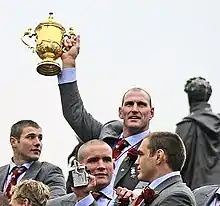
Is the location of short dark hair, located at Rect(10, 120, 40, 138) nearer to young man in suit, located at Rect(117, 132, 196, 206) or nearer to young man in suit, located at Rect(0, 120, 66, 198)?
young man in suit, located at Rect(0, 120, 66, 198)

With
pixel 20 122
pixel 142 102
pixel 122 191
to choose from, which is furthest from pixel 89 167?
pixel 20 122

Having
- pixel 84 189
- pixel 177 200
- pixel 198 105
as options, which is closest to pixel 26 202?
pixel 84 189

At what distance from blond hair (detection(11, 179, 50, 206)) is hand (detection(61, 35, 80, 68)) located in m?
1.85

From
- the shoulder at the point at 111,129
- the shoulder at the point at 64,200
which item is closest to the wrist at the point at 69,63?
the shoulder at the point at 111,129

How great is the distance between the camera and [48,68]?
9023mm

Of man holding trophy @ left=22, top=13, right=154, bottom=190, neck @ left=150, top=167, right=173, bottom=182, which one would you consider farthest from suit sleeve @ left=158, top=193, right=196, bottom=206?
man holding trophy @ left=22, top=13, right=154, bottom=190

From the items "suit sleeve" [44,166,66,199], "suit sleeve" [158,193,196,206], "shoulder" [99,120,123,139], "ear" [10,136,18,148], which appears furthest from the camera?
"ear" [10,136,18,148]

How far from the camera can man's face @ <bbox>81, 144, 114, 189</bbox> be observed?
7.64 meters

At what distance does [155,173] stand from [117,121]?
2.26 metres

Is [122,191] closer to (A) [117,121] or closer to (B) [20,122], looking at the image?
(A) [117,121]

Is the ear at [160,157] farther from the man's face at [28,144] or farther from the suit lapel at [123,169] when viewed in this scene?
the man's face at [28,144]

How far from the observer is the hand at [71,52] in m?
9.24

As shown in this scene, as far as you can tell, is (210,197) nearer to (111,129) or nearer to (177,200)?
(177,200)

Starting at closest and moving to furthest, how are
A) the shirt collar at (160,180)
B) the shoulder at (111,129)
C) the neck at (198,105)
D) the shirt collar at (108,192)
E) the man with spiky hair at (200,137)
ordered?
the shirt collar at (160,180)
the shirt collar at (108,192)
the shoulder at (111,129)
the man with spiky hair at (200,137)
the neck at (198,105)
